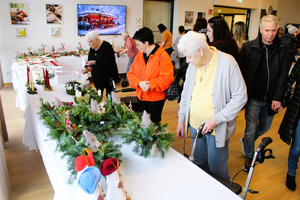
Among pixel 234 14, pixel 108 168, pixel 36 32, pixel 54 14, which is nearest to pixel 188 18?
pixel 234 14

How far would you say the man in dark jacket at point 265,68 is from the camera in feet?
6.40

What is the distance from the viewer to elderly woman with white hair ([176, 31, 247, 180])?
1.41 metres

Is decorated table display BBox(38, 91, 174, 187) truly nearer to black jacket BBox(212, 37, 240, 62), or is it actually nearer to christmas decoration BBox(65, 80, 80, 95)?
christmas decoration BBox(65, 80, 80, 95)

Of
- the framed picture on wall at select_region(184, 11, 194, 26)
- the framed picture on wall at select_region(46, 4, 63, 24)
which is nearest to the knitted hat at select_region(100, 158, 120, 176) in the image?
the framed picture on wall at select_region(46, 4, 63, 24)

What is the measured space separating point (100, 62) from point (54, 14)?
4.19 metres

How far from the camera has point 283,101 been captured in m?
2.01

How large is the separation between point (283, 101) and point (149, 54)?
1308 millimetres

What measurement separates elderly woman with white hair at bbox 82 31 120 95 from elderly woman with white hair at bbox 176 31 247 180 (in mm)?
1669

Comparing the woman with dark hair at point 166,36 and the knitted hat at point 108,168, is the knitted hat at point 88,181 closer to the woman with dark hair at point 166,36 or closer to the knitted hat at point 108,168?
the knitted hat at point 108,168

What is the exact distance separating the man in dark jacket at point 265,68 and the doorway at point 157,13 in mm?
6373

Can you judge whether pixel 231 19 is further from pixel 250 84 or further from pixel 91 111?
pixel 91 111

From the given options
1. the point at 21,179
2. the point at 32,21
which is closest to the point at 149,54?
the point at 21,179

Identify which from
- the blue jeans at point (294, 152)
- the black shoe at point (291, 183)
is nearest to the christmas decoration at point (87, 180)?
the blue jeans at point (294, 152)

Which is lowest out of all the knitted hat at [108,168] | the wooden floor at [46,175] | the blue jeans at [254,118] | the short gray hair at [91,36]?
the wooden floor at [46,175]
